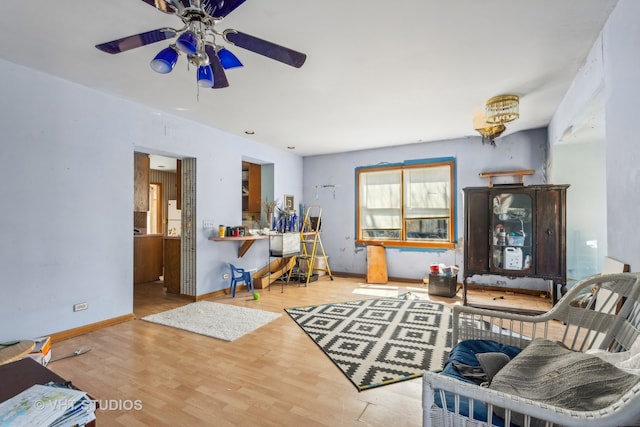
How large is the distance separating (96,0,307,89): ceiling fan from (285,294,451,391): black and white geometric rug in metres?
2.34

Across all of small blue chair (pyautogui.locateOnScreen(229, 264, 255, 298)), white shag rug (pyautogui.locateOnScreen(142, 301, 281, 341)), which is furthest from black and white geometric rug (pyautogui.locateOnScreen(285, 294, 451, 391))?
small blue chair (pyautogui.locateOnScreen(229, 264, 255, 298))

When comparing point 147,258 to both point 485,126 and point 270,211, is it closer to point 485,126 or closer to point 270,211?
point 270,211

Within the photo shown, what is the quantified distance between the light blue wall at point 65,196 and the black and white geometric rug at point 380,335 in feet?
7.40

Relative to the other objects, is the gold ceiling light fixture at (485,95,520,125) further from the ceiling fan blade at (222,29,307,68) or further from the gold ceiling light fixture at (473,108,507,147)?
the ceiling fan blade at (222,29,307,68)

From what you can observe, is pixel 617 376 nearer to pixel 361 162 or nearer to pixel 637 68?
pixel 637 68

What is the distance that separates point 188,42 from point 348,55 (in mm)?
1389

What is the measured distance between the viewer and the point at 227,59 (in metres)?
A: 2.01

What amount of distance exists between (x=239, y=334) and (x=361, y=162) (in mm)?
4258

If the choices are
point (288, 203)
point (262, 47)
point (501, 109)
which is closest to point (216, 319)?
point (262, 47)

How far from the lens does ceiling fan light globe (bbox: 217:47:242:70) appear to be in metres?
1.95

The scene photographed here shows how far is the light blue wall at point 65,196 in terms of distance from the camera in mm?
2762

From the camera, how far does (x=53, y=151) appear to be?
3021mm

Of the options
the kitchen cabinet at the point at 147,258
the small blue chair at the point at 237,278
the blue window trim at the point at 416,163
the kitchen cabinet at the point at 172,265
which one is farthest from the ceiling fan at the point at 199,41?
the kitchen cabinet at the point at 147,258

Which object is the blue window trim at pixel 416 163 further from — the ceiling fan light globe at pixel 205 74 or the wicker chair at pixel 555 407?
the ceiling fan light globe at pixel 205 74
